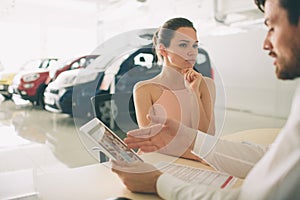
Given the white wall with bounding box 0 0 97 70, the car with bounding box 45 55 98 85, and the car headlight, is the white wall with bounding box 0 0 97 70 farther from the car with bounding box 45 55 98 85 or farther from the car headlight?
the car headlight

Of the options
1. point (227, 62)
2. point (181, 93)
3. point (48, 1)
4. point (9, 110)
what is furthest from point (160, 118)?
point (9, 110)

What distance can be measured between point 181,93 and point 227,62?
272mm

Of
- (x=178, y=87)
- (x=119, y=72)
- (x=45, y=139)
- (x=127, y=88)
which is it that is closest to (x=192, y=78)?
(x=178, y=87)

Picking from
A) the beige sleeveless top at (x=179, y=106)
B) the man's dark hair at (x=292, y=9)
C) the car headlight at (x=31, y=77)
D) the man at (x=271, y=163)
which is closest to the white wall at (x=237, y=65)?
the beige sleeveless top at (x=179, y=106)

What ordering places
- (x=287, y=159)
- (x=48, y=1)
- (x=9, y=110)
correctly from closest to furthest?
(x=287, y=159) < (x=48, y=1) < (x=9, y=110)

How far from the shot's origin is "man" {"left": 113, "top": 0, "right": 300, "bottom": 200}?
384 mm

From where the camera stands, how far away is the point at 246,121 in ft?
4.43

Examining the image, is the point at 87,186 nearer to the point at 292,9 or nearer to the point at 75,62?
the point at 292,9

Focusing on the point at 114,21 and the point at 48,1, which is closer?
the point at 114,21

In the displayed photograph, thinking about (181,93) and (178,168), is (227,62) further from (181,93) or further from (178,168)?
(178,168)

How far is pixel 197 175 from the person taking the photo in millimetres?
711

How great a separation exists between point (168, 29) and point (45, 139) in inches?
72.6

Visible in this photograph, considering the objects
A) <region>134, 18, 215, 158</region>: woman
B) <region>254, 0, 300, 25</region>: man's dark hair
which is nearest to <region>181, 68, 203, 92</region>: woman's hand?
<region>134, 18, 215, 158</region>: woman

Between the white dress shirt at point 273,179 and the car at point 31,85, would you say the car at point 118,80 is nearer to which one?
the white dress shirt at point 273,179
